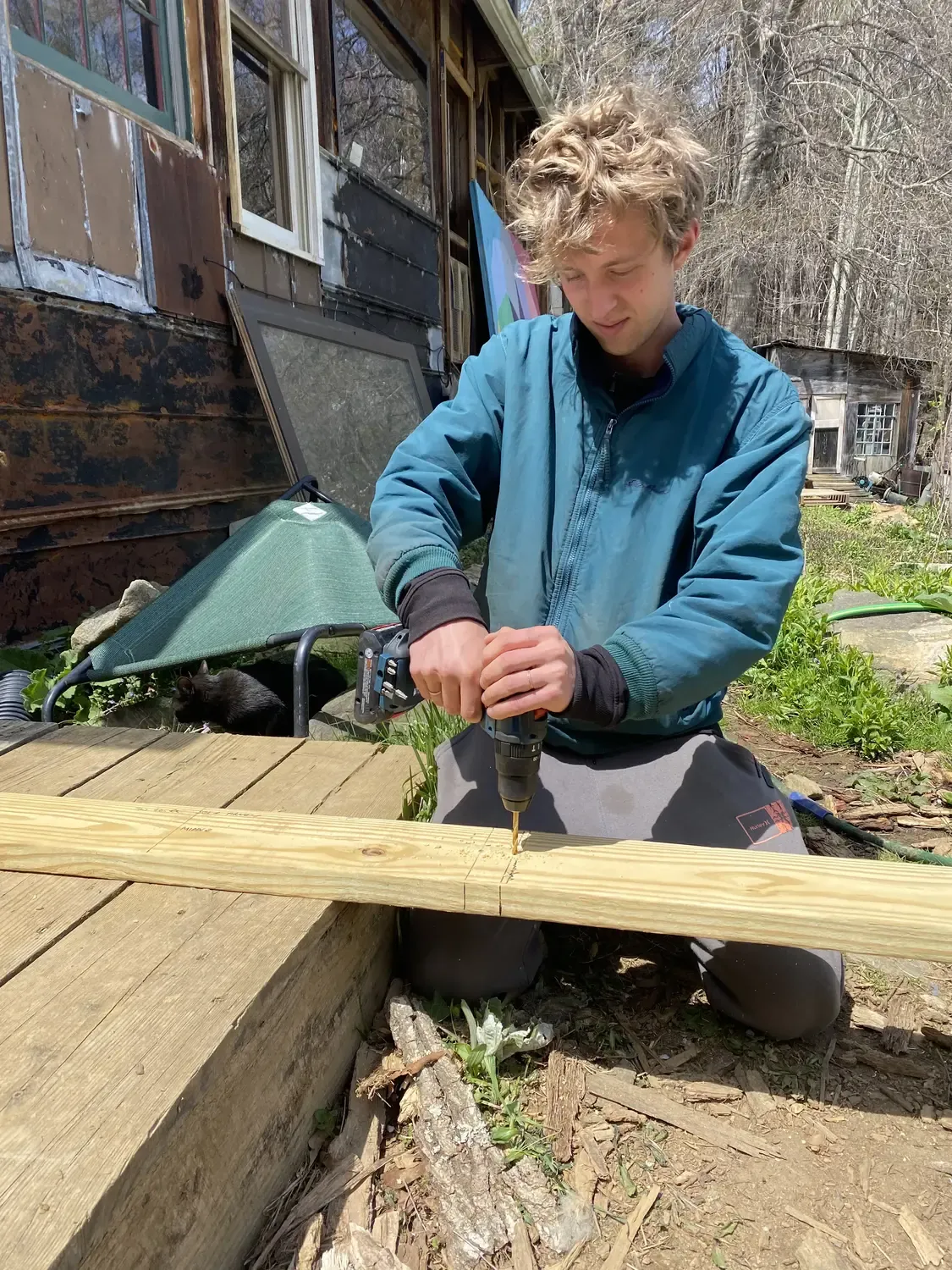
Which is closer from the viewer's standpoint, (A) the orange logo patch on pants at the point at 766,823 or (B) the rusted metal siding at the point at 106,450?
(A) the orange logo patch on pants at the point at 766,823

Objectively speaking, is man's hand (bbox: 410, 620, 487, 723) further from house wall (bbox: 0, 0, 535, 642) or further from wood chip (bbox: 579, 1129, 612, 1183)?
house wall (bbox: 0, 0, 535, 642)

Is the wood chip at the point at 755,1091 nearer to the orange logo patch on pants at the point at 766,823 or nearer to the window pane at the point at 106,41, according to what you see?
the orange logo patch on pants at the point at 766,823

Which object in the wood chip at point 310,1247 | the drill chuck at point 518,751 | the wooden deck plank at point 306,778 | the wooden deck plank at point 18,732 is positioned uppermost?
the drill chuck at point 518,751

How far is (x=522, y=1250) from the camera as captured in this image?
1369mm

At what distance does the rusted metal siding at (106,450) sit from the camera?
152 inches

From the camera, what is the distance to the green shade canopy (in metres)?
3.17

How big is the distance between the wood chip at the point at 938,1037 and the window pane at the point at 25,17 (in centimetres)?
498

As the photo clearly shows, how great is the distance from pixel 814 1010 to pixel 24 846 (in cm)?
164

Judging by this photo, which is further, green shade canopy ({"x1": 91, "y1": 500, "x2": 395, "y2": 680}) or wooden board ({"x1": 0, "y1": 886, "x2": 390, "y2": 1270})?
green shade canopy ({"x1": 91, "y1": 500, "x2": 395, "y2": 680})

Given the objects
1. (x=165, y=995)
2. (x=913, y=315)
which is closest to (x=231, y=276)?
(x=165, y=995)

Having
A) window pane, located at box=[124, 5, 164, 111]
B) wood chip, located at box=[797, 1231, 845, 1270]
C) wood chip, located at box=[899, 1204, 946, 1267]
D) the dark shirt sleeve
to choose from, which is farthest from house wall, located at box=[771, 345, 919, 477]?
wood chip, located at box=[797, 1231, 845, 1270]

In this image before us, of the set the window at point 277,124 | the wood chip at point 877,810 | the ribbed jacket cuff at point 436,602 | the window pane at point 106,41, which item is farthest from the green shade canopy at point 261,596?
the window at point 277,124

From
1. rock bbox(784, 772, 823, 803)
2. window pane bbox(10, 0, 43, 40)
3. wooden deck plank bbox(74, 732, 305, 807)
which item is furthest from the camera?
window pane bbox(10, 0, 43, 40)

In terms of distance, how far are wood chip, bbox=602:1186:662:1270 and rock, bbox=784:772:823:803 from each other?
72.2 inches
